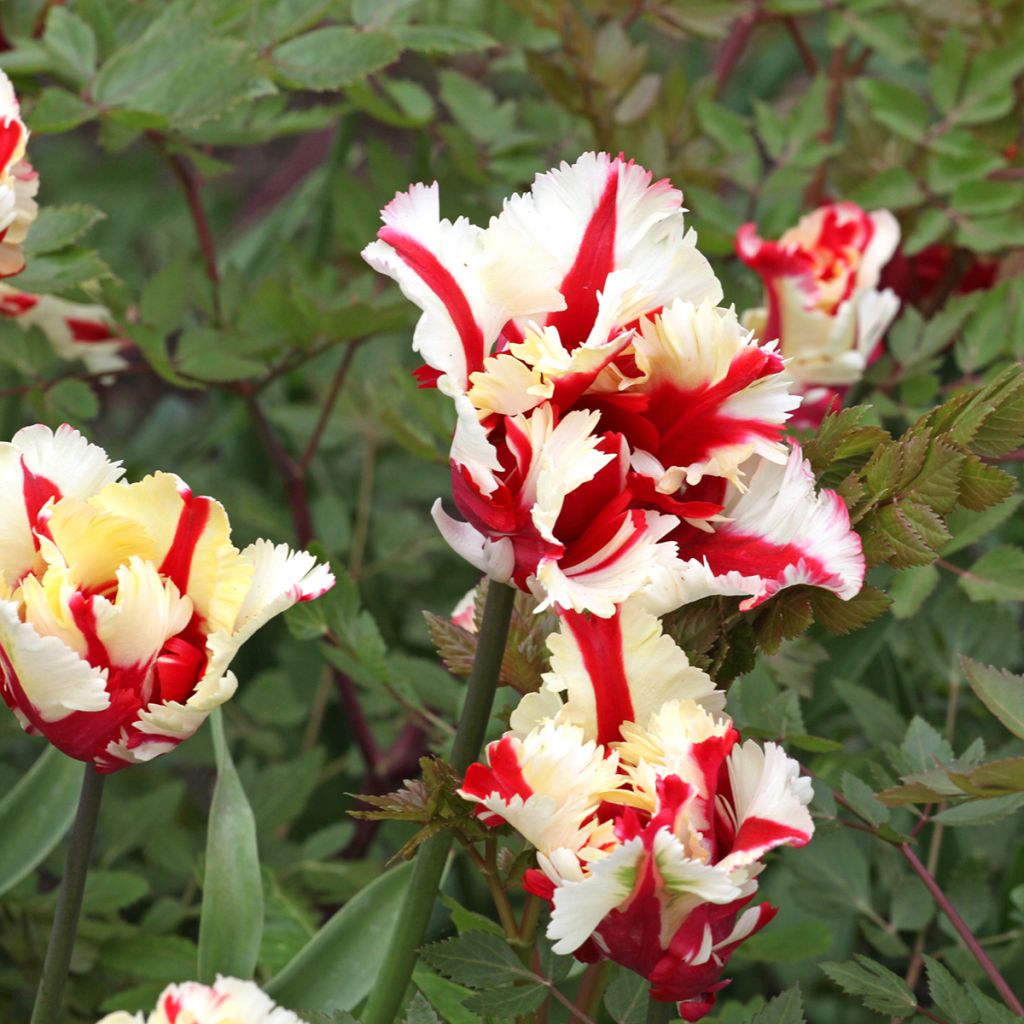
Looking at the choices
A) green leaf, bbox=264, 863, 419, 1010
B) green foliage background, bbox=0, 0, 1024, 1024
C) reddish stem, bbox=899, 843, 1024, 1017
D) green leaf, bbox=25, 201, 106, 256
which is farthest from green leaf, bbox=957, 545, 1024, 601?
green leaf, bbox=25, 201, 106, 256

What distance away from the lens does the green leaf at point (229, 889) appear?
19.6 inches

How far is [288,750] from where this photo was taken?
1.04 metres

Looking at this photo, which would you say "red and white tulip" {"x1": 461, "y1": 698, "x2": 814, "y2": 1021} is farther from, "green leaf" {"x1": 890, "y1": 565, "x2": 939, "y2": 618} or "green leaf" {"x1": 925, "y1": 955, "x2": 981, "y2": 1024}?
"green leaf" {"x1": 890, "y1": 565, "x2": 939, "y2": 618}

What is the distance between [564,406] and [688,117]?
64cm

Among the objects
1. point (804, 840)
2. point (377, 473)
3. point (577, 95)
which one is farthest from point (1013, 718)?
point (377, 473)

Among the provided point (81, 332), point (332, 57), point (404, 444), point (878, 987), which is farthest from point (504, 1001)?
point (81, 332)

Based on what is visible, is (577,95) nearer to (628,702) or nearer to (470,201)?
(470,201)

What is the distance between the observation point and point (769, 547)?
0.37m

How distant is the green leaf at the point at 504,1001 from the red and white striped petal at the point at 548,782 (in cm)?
8

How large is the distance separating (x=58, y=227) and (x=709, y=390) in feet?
1.22

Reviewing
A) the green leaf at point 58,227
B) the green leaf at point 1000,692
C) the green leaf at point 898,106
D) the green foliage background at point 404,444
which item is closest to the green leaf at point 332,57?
the green foliage background at point 404,444

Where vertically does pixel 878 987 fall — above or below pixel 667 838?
below

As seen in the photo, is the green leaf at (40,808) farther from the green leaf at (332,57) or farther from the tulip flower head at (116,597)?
the green leaf at (332,57)

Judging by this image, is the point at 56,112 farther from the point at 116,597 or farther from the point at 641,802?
the point at 641,802
